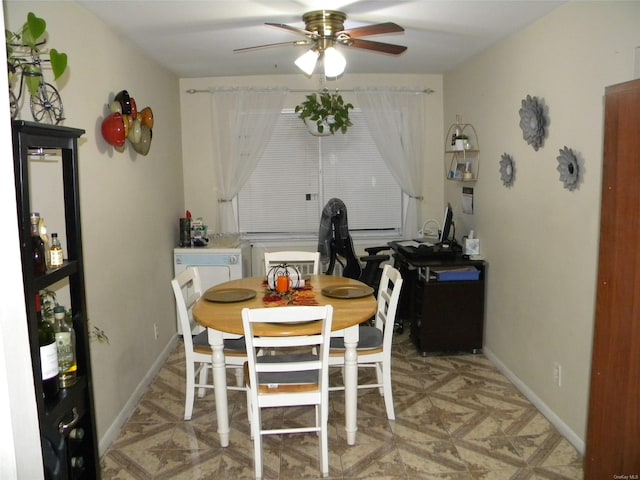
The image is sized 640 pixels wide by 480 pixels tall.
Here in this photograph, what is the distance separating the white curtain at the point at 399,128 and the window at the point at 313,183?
0.12 metres

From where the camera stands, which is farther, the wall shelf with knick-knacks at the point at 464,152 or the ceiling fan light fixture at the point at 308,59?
the wall shelf with knick-knacks at the point at 464,152

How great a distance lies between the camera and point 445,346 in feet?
14.2

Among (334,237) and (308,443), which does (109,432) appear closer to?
(308,443)

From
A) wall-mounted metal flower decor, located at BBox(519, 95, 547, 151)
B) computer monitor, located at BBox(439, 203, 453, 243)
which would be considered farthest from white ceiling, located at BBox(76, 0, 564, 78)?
computer monitor, located at BBox(439, 203, 453, 243)

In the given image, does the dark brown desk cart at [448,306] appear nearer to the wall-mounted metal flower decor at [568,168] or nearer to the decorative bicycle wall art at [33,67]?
the wall-mounted metal flower decor at [568,168]

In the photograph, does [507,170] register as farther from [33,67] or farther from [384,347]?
[33,67]

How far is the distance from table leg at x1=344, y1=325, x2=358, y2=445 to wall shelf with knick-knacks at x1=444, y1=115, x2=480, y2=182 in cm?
212

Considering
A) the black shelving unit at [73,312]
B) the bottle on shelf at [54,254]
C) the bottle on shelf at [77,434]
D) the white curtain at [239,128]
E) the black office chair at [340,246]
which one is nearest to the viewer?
the black shelving unit at [73,312]

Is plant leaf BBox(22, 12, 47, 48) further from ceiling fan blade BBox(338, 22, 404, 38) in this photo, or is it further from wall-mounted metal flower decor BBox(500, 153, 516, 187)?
wall-mounted metal flower decor BBox(500, 153, 516, 187)

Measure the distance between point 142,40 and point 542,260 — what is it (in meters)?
2.96

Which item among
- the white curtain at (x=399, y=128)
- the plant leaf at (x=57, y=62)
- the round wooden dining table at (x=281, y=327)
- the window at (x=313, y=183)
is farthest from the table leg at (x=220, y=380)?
the white curtain at (x=399, y=128)

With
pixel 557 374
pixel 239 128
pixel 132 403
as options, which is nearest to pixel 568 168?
pixel 557 374

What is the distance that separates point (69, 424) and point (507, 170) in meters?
3.11

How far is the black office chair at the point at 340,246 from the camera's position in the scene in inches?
183
